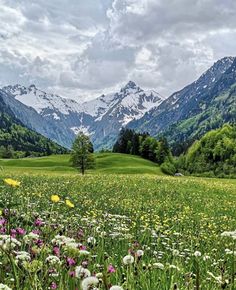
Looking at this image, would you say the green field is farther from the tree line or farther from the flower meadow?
the tree line

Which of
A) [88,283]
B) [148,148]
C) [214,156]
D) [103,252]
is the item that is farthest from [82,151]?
[88,283]

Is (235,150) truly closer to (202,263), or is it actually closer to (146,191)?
(146,191)

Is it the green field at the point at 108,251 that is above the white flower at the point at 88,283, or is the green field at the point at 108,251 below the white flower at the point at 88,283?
below

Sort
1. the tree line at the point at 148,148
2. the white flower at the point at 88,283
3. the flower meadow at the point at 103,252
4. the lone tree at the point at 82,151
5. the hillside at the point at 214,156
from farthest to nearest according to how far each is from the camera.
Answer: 1. the tree line at the point at 148,148
2. the hillside at the point at 214,156
3. the lone tree at the point at 82,151
4. the flower meadow at the point at 103,252
5. the white flower at the point at 88,283

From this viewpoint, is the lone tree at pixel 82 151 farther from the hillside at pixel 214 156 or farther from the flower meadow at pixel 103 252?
the flower meadow at pixel 103 252

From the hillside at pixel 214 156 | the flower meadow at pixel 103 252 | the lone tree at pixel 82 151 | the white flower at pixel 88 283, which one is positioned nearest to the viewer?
the white flower at pixel 88 283

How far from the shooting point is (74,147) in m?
80.1

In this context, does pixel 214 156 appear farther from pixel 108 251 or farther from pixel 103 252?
pixel 103 252

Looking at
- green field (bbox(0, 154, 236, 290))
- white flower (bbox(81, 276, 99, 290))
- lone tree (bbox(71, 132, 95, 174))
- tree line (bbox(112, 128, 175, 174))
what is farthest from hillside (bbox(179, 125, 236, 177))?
white flower (bbox(81, 276, 99, 290))

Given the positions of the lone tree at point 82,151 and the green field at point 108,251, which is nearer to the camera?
the green field at point 108,251

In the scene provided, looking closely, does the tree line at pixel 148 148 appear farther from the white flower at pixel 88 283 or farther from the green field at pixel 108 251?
the white flower at pixel 88 283

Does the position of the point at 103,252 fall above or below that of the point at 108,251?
above

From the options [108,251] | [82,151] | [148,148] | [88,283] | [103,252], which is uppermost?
[148,148]

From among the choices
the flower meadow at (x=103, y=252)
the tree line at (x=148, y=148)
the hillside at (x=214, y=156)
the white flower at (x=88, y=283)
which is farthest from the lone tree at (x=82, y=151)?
the white flower at (x=88, y=283)
